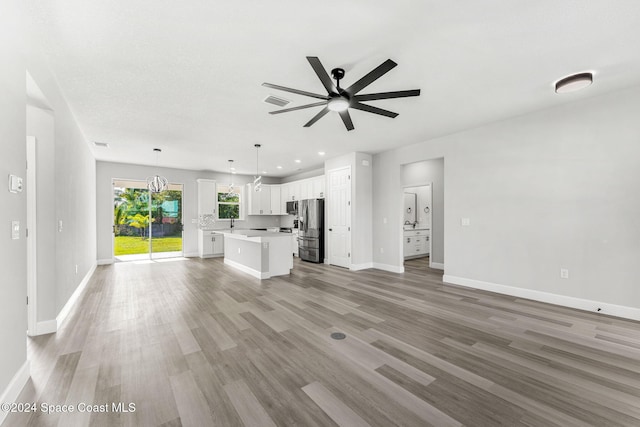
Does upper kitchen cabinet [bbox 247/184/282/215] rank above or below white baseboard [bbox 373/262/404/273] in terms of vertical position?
above

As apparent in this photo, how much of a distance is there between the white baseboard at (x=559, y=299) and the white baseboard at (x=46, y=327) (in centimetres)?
589

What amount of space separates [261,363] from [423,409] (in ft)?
4.33

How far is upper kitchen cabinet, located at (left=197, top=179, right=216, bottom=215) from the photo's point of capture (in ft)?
28.1

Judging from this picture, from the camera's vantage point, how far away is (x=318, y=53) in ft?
8.14

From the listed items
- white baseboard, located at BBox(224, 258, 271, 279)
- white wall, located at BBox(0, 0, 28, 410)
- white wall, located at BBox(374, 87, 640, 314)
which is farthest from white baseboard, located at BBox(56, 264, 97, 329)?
white wall, located at BBox(374, 87, 640, 314)

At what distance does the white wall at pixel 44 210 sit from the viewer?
286cm

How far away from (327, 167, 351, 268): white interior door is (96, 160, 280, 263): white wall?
12.7 feet

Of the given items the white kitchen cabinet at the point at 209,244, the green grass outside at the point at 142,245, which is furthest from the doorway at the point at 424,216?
the green grass outside at the point at 142,245

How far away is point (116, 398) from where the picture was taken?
6.02ft

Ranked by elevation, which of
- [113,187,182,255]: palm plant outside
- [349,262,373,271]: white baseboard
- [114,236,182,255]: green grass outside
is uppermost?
[113,187,182,255]: palm plant outside

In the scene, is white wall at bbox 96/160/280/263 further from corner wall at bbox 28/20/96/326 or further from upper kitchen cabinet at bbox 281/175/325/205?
corner wall at bbox 28/20/96/326

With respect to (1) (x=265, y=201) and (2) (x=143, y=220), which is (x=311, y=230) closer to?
(1) (x=265, y=201)

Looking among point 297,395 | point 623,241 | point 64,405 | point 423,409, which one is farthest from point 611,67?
point 64,405

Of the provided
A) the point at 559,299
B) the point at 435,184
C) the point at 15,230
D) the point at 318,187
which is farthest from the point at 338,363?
the point at 318,187
